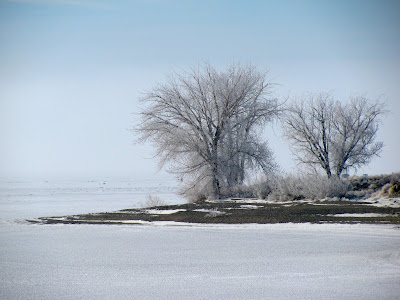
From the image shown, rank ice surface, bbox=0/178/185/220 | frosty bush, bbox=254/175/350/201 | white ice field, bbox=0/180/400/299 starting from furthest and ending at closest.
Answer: ice surface, bbox=0/178/185/220, frosty bush, bbox=254/175/350/201, white ice field, bbox=0/180/400/299

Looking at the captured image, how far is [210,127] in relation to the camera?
1115 inches

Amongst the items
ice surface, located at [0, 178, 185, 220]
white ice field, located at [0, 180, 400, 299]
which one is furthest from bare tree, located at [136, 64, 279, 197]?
white ice field, located at [0, 180, 400, 299]

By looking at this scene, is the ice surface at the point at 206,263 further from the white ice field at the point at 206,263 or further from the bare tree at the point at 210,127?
the bare tree at the point at 210,127

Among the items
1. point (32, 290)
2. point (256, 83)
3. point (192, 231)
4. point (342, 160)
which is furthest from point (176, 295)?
point (342, 160)

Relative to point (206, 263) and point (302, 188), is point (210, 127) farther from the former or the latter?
point (206, 263)

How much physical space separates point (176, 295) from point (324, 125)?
29.1 m

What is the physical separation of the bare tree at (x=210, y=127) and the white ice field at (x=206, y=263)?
14221 millimetres

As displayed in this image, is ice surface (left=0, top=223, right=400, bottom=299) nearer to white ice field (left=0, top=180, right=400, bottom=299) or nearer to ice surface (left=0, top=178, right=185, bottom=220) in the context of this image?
white ice field (left=0, top=180, right=400, bottom=299)

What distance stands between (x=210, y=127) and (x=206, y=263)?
19.9 metres

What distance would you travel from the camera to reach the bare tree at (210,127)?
90.6 feet

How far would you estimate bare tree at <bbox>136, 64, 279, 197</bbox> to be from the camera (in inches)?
1088

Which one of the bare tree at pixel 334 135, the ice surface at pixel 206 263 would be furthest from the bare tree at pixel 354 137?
the ice surface at pixel 206 263

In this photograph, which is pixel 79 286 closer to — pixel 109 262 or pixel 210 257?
pixel 109 262

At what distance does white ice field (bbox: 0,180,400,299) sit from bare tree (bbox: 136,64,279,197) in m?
14.2
